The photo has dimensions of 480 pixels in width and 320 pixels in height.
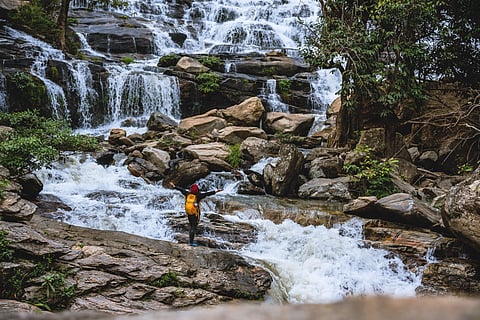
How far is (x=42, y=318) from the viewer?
2.21 ft

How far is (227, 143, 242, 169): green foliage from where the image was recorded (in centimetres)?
1462

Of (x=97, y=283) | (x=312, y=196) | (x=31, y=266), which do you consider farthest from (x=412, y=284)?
(x=31, y=266)

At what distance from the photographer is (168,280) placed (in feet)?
22.4

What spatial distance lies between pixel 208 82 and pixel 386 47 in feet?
33.3

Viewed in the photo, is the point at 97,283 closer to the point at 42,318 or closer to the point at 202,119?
the point at 42,318

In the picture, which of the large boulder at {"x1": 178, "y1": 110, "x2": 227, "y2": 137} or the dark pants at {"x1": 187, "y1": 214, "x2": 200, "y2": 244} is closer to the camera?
the dark pants at {"x1": 187, "y1": 214, "x2": 200, "y2": 244}

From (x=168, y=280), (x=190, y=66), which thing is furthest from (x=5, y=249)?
(x=190, y=66)

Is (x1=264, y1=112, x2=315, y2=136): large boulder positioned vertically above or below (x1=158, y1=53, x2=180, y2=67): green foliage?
below

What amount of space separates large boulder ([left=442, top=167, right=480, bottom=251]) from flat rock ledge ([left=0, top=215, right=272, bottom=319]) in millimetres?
3797

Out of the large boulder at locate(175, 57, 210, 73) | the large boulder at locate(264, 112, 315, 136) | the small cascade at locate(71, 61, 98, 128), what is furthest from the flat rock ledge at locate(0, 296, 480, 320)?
the large boulder at locate(175, 57, 210, 73)

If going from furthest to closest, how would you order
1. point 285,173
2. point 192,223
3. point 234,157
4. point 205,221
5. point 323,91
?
1. point 323,91
2. point 234,157
3. point 285,173
4. point 205,221
5. point 192,223

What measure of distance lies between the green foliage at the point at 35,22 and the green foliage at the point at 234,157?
12.6 m

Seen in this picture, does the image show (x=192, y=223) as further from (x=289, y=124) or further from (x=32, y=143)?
(x=289, y=124)

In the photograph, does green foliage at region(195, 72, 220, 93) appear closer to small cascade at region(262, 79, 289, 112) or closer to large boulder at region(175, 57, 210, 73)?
large boulder at region(175, 57, 210, 73)
